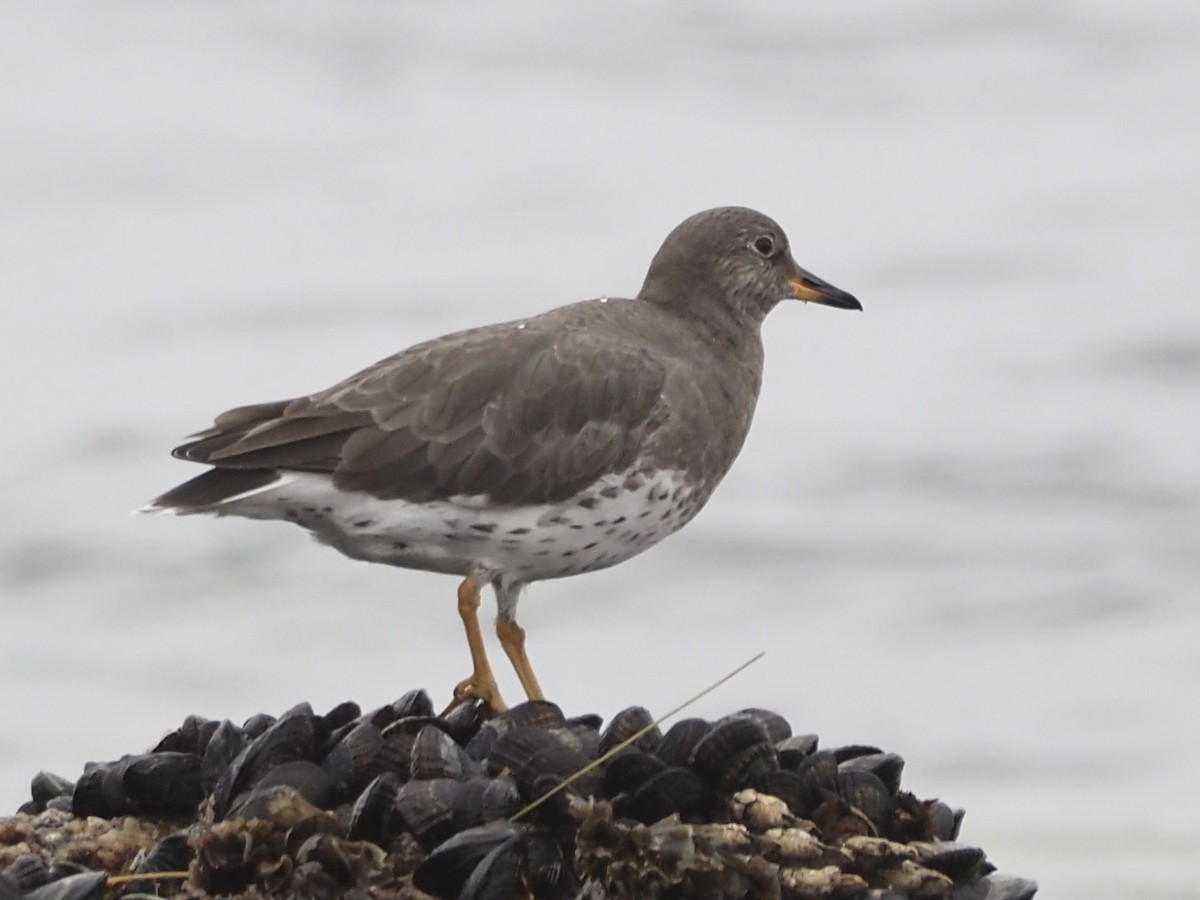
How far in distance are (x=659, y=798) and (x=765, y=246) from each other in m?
4.57

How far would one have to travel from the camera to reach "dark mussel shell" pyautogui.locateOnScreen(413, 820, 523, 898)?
16.9ft

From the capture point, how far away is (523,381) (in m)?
8.12

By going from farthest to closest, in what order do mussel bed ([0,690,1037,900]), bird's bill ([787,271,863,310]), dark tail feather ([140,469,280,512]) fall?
bird's bill ([787,271,863,310])
dark tail feather ([140,469,280,512])
mussel bed ([0,690,1037,900])

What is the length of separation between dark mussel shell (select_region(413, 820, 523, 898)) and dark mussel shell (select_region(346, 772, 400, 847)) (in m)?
0.21

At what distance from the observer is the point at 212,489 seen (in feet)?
24.9

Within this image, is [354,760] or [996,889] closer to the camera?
[996,889]

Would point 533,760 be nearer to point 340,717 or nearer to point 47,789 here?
point 340,717

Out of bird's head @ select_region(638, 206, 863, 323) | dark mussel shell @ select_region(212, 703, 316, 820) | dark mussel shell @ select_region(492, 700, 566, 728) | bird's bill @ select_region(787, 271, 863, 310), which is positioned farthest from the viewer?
bird's bill @ select_region(787, 271, 863, 310)

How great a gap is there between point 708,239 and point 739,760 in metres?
4.22

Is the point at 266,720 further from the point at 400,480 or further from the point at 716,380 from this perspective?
the point at 716,380

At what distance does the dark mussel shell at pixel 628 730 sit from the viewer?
587 centimetres

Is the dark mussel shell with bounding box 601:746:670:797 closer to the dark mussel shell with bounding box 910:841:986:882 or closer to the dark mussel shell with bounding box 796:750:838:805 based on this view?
the dark mussel shell with bounding box 796:750:838:805

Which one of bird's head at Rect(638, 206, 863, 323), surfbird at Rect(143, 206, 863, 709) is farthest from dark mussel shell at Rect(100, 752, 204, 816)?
bird's head at Rect(638, 206, 863, 323)

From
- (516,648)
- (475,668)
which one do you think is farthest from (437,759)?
(516,648)
